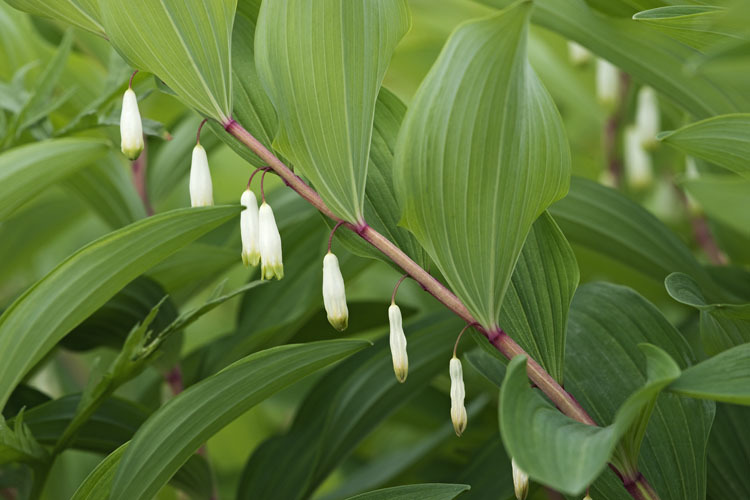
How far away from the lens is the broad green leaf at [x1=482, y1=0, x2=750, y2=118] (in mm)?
697

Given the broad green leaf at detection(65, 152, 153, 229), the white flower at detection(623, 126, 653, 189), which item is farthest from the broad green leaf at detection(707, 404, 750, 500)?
the broad green leaf at detection(65, 152, 153, 229)

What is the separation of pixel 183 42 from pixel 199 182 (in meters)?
0.11

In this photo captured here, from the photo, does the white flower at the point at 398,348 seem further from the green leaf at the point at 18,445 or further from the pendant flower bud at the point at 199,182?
the green leaf at the point at 18,445

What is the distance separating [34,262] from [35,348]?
30.5 inches

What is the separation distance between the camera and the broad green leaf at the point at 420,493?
53 centimetres

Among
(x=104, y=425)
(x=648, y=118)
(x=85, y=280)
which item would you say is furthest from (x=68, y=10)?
(x=648, y=118)

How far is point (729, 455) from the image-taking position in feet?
2.33

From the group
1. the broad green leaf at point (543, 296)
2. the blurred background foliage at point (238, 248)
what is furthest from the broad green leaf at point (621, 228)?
the broad green leaf at point (543, 296)

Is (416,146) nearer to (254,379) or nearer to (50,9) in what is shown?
(254,379)

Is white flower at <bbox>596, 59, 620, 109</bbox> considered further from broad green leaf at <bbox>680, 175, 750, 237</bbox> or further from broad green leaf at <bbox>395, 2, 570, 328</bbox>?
broad green leaf at <bbox>395, 2, 570, 328</bbox>

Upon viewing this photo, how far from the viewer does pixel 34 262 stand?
1.27 meters

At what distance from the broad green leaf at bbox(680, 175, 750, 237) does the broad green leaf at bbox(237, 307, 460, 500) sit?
30 centimetres

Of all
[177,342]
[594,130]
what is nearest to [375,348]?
[177,342]

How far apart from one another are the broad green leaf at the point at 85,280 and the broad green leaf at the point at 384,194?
102mm
